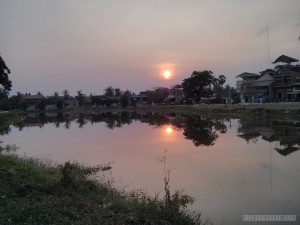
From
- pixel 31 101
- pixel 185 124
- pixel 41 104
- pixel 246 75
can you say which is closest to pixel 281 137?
pixel 185 124

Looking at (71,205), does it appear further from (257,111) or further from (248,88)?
(248,88)

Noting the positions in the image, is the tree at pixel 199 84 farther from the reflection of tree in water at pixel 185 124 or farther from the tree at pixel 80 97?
the tree at pixel 80 97

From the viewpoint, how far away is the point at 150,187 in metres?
13.7

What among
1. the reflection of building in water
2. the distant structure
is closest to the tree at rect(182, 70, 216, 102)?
the distant structure

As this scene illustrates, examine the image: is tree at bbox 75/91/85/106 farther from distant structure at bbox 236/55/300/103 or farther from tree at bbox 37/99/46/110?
distant structure at bbox 236/55/300/103

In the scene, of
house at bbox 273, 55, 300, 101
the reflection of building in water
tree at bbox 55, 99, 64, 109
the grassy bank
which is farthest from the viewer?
tree at bbox 55, 99, 64, 109

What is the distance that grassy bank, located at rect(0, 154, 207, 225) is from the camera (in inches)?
303

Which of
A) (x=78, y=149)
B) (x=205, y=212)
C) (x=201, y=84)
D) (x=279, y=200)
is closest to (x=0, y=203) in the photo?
(x=205, y=212)

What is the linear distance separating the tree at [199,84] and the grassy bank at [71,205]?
232 feet

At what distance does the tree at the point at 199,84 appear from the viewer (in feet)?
265

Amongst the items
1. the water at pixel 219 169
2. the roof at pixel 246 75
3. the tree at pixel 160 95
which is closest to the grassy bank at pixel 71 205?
the water at pixel 219 169

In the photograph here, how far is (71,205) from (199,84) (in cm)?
7466

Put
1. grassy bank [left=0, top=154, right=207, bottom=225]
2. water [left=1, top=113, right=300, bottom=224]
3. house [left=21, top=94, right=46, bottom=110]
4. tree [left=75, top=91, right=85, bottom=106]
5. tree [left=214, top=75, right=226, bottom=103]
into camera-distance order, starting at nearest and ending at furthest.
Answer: grassy bank [left=0, top=154, right=207, bottom=225]
water [left=1, top=113, right=300, bottom=224]
tree [left=214, top=75, right=226, bottom=103]
house [left=21, top=94, right=46, bottom=110]
tree [left=75, top=91, right=85, bottom=106]

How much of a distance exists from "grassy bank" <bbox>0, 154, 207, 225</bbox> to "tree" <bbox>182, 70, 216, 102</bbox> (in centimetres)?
7061
